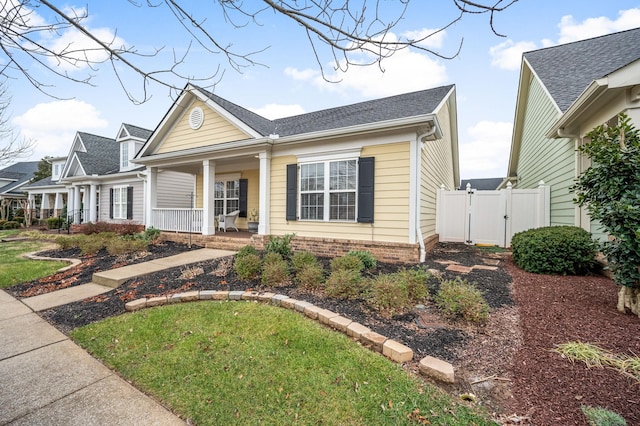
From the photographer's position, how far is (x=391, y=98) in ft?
30.8

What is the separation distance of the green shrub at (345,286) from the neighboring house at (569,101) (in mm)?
3510

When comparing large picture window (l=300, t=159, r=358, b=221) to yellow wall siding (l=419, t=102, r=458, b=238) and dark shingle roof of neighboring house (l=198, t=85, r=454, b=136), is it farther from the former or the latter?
yellow wall siding (l=419, t=102, r=458, b=238)

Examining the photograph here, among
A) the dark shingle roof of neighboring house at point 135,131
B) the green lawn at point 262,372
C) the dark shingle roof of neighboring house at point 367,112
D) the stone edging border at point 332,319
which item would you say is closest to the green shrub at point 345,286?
the stone edging border at point 332,319

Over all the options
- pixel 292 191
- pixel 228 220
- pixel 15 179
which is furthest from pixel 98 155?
pixel 15 179

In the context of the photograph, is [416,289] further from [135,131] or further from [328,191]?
[135,131]

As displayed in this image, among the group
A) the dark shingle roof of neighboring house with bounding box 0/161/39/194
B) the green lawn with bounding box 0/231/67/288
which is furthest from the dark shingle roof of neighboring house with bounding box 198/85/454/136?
the dark shingle roof of neighboring house with bounding box 0/161/39/194

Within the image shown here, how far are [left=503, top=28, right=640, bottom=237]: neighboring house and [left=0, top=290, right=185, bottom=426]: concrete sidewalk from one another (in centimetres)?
588

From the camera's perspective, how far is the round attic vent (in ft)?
31.2

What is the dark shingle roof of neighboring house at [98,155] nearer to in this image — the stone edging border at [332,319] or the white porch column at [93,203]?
the white porch column at [93,203]

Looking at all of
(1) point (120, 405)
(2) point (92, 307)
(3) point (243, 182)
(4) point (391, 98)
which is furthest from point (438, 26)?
(3) point (243, 182)

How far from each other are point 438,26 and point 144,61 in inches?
97.6

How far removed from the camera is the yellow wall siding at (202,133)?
8992 millimetres

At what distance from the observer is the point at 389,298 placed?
3.46 metres

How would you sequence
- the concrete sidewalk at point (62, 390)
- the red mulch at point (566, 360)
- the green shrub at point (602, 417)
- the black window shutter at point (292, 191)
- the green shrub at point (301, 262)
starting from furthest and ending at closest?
the black window shutter at point (292, 191) → the green shrub at point (301, 262) → the concrete sidewalk at point (62, 390) → the red mulch at point (566, 360) → the green shrub at point (602, 417)
